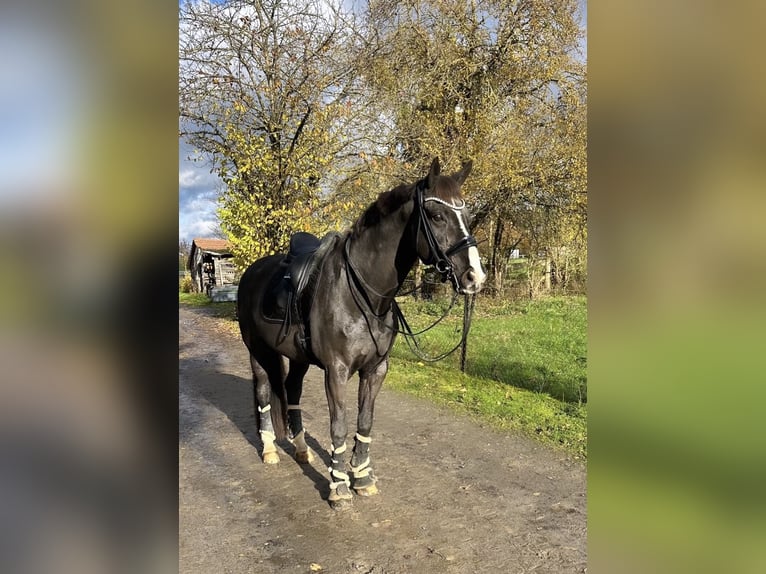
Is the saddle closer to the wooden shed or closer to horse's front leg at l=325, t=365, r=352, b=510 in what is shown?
horse's front leg at l=325, t=365, r=352, b=510

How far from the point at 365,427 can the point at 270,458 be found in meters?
1.30

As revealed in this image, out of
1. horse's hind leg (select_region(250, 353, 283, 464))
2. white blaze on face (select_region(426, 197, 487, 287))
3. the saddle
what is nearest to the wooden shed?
horse's hind leg (select_region(250, 353, 283, 464))

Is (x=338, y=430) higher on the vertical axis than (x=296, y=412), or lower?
higher

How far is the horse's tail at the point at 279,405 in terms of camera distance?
4.70 m

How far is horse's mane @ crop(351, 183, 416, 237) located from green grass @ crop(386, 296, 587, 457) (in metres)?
3.03

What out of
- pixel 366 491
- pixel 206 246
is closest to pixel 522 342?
pixel 366 491

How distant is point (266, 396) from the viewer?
490 centimetres

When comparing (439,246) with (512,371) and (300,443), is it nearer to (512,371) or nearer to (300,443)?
(300,443)

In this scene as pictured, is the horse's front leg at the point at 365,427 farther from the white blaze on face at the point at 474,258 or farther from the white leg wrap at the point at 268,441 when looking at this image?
the white blaze on face at the point at 474,258

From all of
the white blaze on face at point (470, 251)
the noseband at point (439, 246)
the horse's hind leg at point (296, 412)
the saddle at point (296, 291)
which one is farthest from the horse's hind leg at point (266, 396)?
→ the white blaze on face at point (470, 251)
